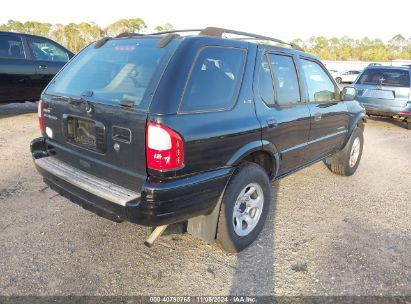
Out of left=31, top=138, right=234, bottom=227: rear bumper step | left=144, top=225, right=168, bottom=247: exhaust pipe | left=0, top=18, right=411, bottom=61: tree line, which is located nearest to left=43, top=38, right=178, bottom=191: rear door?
left=31, top=138, right=234, bottom=227: rear bumper step

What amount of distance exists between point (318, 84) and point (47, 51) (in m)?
6.87

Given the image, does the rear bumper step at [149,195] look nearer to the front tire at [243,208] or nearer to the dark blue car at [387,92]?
the front tire at [243,208]

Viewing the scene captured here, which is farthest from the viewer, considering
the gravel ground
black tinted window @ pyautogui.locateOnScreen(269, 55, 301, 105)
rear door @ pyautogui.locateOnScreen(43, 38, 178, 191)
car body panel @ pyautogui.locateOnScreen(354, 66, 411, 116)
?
car body panel @ pyautogui.locateOnScreen(354, 66, 411, 116)

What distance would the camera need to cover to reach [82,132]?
2.71 meters

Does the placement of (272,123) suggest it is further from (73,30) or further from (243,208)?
(73,30)

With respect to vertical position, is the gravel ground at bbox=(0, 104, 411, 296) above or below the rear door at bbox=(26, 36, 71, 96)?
below

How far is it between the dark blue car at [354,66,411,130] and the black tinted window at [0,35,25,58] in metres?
8.65

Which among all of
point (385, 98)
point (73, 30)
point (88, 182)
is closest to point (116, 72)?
point (88, 182)

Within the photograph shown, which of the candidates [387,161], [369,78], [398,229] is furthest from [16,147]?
[369,78]

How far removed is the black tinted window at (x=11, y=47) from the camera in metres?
7.29

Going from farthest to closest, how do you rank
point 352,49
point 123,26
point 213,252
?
point 352,49 < point 123,26 < point 213,252

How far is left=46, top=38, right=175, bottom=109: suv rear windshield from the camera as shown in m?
2.44

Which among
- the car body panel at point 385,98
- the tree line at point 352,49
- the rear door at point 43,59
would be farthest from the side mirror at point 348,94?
the tree line at point 352,49

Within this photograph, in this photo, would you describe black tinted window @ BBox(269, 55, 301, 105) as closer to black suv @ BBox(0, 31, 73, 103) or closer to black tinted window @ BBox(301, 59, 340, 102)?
black tinted window @ BBox(301, 59, 340, 102)
